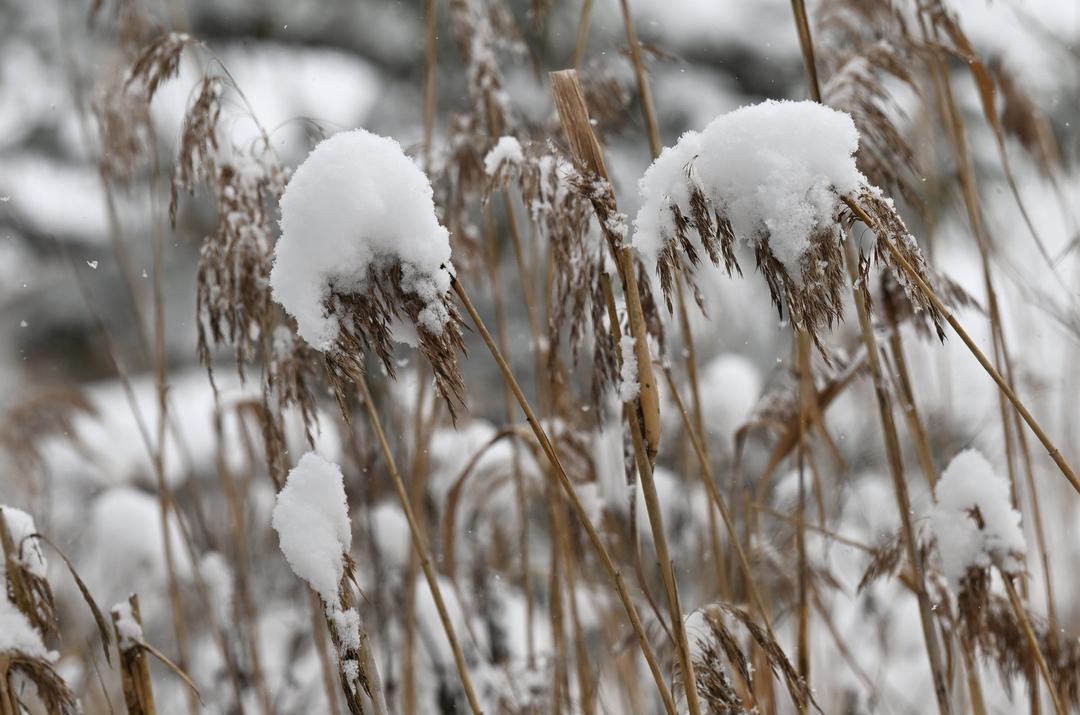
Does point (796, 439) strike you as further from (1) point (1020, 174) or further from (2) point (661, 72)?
(2) point (661, 72)

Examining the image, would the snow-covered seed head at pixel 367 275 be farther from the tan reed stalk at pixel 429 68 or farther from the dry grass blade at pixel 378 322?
the tan reed stalk at pixel 429 68

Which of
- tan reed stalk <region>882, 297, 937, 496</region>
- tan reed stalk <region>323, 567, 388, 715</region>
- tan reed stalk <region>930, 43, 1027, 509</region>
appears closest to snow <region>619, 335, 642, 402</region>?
tan reed stalk <region>323, 567, 388, 715</region>

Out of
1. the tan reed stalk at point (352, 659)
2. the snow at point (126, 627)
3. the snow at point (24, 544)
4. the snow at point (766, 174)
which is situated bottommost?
the tan reed stalk at point (352, 659)

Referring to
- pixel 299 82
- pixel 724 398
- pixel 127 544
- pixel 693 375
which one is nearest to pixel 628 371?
pixel 693 375

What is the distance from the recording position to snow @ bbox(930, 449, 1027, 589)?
76cm

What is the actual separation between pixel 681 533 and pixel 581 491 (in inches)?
26.2

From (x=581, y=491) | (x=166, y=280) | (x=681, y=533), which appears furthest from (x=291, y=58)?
(x=581, y=491)

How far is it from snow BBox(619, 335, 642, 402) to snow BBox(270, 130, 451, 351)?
5.5 inches

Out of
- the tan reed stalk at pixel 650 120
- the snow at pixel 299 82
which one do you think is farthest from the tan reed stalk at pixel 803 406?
the snow at pixel 299 82

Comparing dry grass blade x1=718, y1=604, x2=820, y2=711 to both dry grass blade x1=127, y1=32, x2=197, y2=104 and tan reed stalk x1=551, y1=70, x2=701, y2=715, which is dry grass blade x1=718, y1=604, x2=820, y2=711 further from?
dry grass blade x1=127, y1=32, x2=197, y2=104

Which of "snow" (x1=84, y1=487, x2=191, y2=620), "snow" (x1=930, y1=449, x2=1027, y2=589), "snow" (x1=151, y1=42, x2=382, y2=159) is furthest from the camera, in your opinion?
"snow" (x1=151, y1=42, x2=382, y2=159)

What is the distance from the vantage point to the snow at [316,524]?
0.56m

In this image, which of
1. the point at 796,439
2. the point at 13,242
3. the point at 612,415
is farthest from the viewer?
the point at 13,242

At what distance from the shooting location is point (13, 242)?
4953 mm
